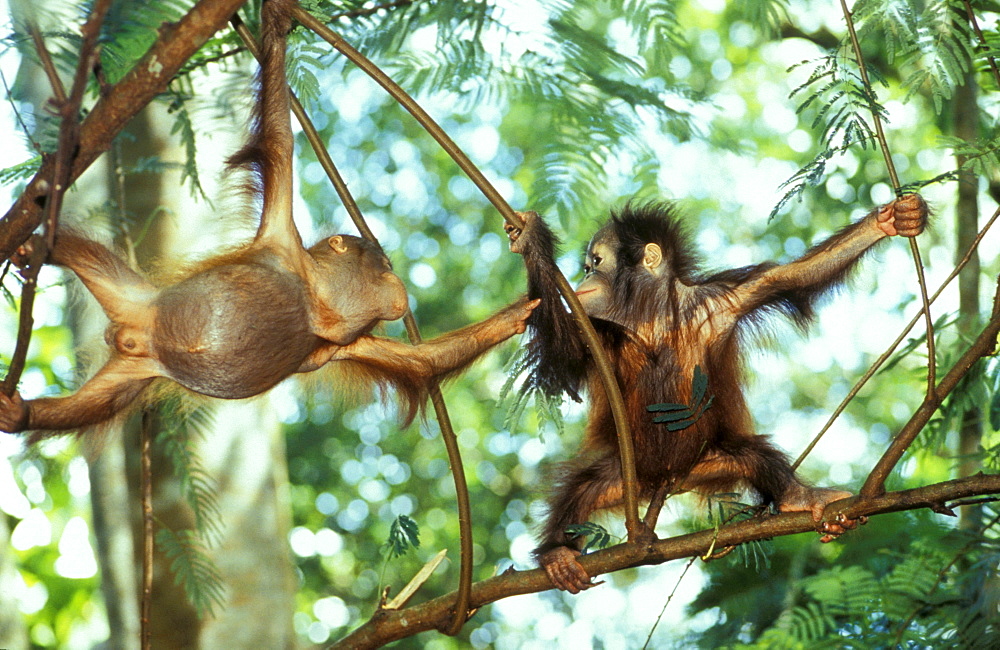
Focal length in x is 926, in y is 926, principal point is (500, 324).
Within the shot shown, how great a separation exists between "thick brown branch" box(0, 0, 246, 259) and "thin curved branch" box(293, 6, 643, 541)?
476 millimetres

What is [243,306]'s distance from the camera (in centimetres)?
278

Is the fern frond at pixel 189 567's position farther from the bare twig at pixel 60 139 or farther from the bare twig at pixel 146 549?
the bare twig at pixel 60 139

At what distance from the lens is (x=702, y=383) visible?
109 inches

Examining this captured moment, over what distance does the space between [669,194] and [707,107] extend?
54 cm

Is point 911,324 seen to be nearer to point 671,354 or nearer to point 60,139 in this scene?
point 671,354

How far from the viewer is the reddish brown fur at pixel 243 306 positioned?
2.77m

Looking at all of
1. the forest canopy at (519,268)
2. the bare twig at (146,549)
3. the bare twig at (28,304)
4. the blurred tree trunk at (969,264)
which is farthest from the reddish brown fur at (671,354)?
the bare twig at (28,304)

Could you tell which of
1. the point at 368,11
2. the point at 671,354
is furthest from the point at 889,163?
the point at 368,11

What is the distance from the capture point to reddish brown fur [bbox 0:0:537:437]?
2766 mm

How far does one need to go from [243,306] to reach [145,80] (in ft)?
2.83

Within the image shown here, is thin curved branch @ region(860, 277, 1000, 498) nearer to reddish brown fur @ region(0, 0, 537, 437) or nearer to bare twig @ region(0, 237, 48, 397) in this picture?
reddish brown fur @ region(0, 0, 537, 437)

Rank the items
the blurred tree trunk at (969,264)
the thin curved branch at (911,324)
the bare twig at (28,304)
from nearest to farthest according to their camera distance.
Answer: the bare twig at (28,304), the thin curved branch at (911,324), the blurred tree trunk at (969,264)

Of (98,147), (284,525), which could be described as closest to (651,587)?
(284,525)

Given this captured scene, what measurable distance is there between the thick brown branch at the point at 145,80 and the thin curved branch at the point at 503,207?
18.7 inches
